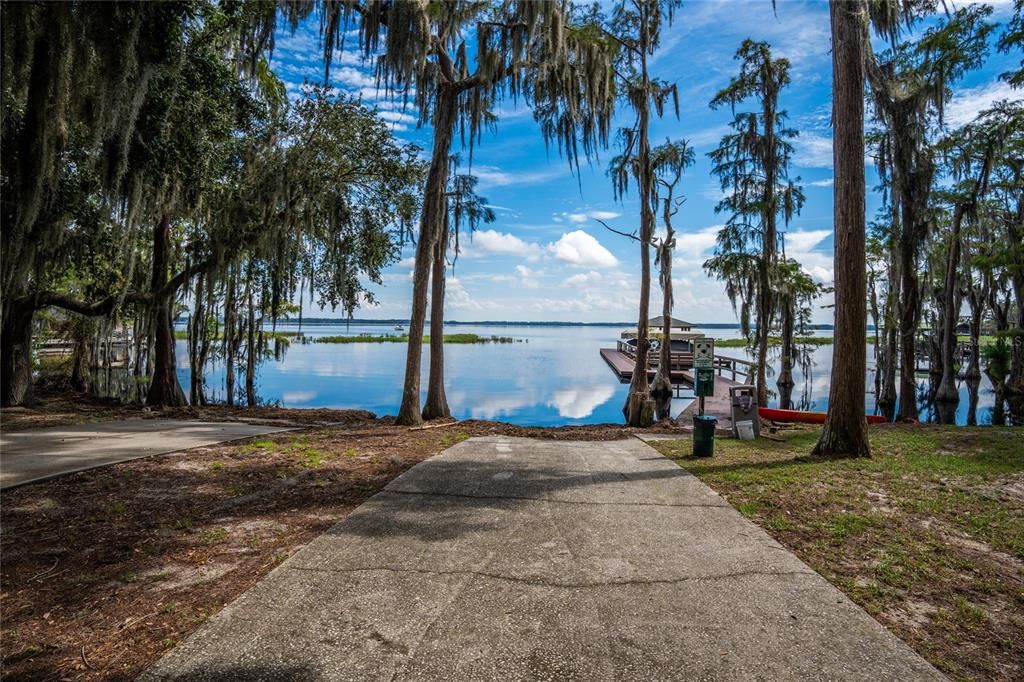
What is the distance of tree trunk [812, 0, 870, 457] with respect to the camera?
677 centimetres

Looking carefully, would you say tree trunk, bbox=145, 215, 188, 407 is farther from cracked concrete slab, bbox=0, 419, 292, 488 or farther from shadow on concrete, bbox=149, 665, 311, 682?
shadow on concrete, bbox=149, 665, 311, 682

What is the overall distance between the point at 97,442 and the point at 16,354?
7.14m

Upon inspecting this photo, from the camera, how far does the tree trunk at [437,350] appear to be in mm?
12000

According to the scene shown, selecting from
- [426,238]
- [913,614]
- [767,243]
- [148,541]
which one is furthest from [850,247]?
[767,243]

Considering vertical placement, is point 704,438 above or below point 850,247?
below

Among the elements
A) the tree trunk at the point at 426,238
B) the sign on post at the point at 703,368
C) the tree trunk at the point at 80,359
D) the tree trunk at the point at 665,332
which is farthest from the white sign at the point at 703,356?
the tree trunk at the point at 80,359

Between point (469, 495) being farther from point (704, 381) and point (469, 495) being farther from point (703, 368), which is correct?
point (703, 368)

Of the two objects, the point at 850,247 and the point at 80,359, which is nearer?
the point at 850,247

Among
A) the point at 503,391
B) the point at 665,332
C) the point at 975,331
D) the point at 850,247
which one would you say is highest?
the point at 850,247

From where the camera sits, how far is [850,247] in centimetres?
680

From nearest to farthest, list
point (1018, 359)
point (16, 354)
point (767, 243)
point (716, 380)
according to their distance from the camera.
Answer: point (16, 354) < point (767, 243) < point (1018, 359) < point (716, 380)

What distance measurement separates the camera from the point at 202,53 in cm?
724

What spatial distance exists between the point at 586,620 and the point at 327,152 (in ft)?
38.1

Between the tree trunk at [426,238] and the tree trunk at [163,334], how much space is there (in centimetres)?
664
